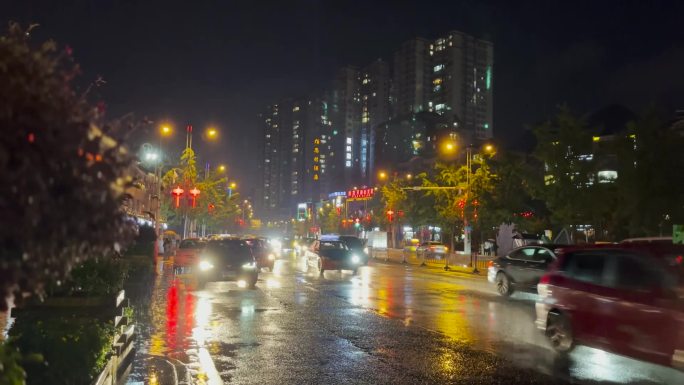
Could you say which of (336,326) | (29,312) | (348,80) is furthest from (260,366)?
(348,80)

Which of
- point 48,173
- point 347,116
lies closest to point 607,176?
point 48,173

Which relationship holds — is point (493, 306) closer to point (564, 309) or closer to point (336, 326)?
point (336, 326)

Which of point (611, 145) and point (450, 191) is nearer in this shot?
point (611, 145)

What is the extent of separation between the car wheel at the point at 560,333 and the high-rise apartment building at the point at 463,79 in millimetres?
152764

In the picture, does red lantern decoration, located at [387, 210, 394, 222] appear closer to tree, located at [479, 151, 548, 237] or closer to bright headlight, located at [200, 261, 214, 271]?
tree, located at [479, 151, 548, 237]

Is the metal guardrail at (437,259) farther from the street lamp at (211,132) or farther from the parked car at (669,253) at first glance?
the parked car at (669,253)

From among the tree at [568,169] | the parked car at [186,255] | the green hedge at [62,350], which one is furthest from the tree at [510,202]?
the green hedge at [62,350]

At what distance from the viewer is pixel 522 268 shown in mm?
19047

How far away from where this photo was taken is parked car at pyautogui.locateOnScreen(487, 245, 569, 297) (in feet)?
60.6

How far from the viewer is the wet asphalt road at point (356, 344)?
28.1 feet

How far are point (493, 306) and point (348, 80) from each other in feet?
601

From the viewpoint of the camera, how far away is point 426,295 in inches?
776

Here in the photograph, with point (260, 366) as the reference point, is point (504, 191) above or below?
above

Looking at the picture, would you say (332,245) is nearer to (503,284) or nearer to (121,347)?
(503,284)
